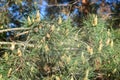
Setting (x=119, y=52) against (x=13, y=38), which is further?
(x=13, y=38)

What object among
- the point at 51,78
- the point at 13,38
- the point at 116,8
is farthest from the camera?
the point at 116,8

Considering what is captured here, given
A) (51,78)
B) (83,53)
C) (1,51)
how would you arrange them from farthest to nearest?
1. (1,51)
2. (51,78)
3. (83,53)

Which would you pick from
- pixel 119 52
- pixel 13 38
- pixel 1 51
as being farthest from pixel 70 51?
pixel 13 38

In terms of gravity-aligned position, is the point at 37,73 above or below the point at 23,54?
below

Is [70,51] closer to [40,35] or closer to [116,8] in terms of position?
[40,35]

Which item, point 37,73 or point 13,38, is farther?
point 13,38

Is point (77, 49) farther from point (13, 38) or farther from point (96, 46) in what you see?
point (13, 38)

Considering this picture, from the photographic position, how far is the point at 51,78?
242cm

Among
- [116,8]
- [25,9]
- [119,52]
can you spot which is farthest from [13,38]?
[116,8]

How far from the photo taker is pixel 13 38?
3170 mm

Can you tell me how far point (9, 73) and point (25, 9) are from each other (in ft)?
4.10

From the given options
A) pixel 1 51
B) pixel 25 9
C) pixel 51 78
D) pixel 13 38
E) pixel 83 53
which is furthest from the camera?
pixel 25 9

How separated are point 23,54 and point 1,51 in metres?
0.37

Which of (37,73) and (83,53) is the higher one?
(83,53)
